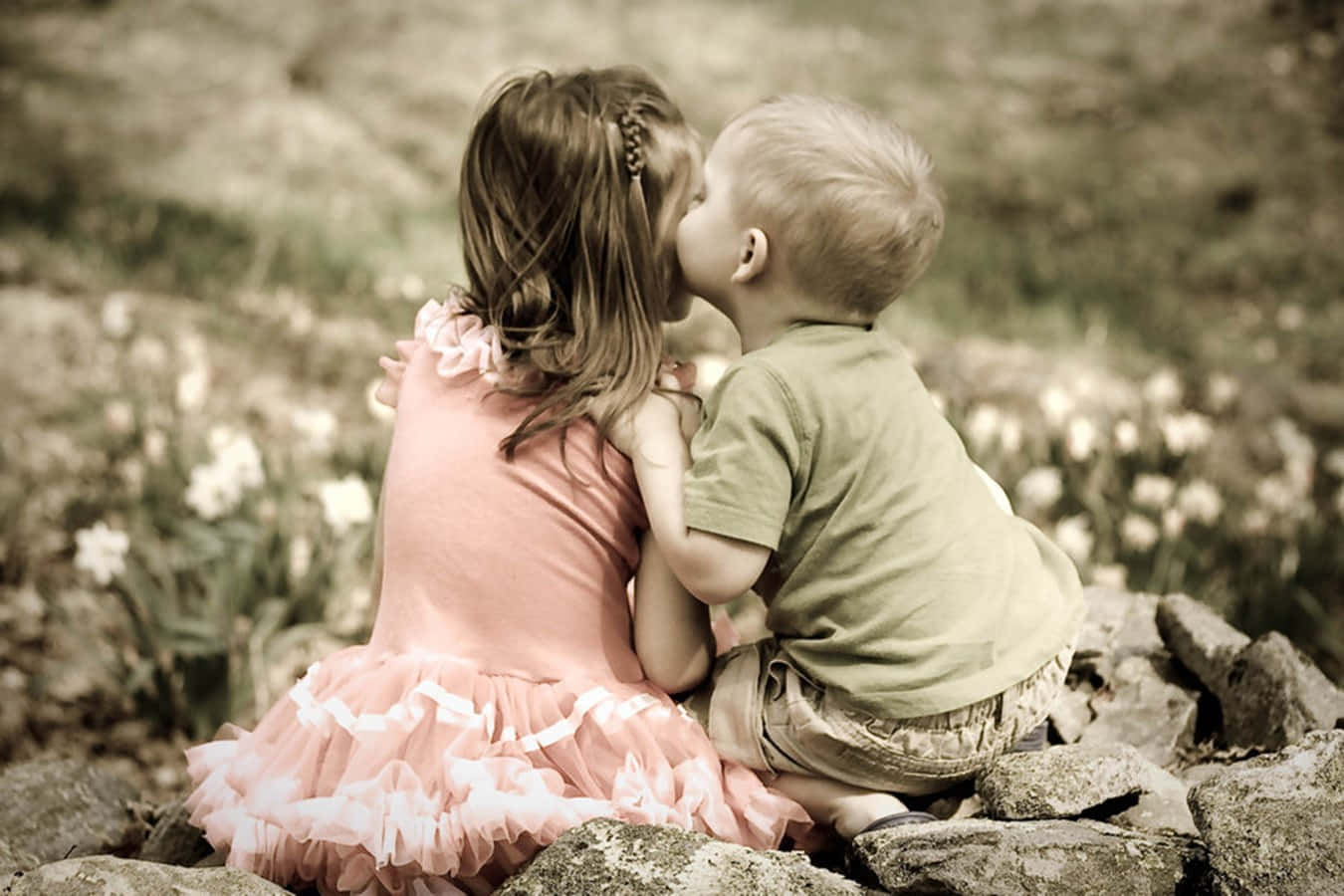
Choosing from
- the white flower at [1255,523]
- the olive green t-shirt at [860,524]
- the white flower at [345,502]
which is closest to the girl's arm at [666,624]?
the olive green t-shirt at [860,524]

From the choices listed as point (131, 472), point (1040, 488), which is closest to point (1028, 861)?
point (1040, 488)

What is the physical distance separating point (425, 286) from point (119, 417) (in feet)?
5.61

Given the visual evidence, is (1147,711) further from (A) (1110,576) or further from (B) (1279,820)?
(A) (1110,576)

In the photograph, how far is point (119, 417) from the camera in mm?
3799

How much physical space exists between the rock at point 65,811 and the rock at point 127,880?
0.51 m

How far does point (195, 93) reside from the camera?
6.76m

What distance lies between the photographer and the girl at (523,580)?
6.48ft

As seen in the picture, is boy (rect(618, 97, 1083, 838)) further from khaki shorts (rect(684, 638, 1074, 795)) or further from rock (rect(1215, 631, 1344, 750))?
rock (rect(1215, 631, 1344, 750))

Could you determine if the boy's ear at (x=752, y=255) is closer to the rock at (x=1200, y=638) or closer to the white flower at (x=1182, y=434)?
the rock at (x=1200, y=638)

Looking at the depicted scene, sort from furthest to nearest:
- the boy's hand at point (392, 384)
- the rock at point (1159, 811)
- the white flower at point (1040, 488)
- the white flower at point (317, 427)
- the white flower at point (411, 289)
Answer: the white flower at point (411, 289)
the white flower at point (317, 427)
the white flower at point (1040, 488)
the boy's hand at point (392, 384)
the rock at point (1159, 811)

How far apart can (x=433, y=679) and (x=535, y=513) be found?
30 centimetres

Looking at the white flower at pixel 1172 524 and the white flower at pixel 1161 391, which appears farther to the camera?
the white flower at pixel 1161 391

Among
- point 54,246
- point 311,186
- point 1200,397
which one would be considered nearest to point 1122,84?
point 1200,397

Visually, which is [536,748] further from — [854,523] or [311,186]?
[311,186]
